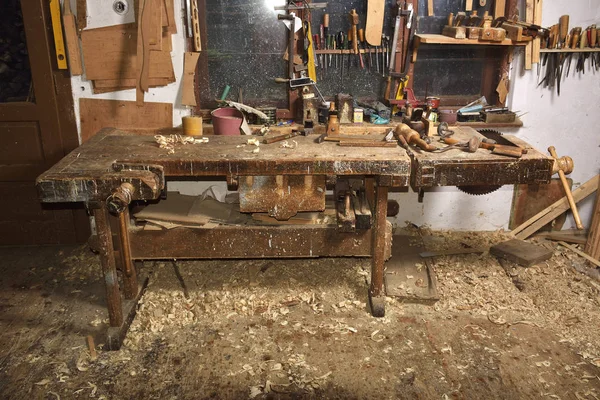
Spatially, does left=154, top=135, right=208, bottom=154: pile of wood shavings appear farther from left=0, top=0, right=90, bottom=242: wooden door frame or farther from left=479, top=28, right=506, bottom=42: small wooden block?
left=479, top=28, right=506, bottom=42: small wooden block

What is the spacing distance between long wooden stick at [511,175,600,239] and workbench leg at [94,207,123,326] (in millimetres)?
3446

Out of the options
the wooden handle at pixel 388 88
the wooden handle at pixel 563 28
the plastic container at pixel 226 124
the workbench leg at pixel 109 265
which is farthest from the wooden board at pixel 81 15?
the wooden handle at pixel 563 28

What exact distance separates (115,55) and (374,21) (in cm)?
208

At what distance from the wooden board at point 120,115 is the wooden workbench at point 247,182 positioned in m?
0.53

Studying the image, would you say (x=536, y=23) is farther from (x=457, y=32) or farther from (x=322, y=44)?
(x=322, y=44)

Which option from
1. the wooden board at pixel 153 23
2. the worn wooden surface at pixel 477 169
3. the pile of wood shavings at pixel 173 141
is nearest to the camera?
the worn wooden surface at pixel 477 169

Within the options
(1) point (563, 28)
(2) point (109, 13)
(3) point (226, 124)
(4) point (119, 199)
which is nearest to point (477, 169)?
(3) point (226, 124)

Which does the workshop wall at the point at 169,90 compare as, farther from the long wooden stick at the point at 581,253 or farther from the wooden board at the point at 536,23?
the long wooden stick at the point at 581,253

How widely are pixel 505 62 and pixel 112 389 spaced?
12.6ft

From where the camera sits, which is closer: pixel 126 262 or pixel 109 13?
pixel 126 262

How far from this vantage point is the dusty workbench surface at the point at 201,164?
2910mm

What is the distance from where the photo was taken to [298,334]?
3373 mm

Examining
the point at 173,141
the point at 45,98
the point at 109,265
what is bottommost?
the point at 109,265

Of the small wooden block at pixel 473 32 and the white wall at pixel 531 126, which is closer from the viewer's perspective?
the small wooden block at pixel 473 32
